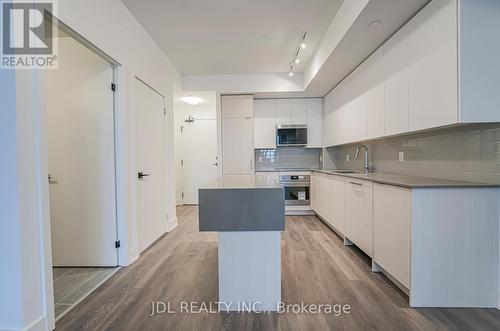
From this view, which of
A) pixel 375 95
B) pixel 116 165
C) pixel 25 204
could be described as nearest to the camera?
pixel 25 204

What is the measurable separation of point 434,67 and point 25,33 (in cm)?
279

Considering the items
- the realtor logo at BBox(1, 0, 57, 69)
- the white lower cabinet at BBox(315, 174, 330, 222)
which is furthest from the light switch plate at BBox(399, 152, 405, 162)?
the realtor logo at BBox(1, 0, 57, 69)

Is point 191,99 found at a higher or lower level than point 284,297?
higher

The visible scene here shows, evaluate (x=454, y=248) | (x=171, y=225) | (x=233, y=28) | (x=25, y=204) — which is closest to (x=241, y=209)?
(x=25, y=204)

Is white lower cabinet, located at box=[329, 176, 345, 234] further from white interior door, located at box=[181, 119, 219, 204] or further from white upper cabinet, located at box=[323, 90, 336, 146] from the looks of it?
white interior door, located at box=[181, 119, 219, 204]

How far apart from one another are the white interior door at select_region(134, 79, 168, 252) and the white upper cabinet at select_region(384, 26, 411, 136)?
2700mm

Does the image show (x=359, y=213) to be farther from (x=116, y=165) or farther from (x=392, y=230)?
(x=116, y=165)

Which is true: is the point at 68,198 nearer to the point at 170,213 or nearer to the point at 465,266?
the point at 170,213

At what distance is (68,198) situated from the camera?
252 centimetres

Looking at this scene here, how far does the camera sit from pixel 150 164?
3.14 meters

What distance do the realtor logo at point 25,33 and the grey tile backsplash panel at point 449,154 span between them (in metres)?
3.12

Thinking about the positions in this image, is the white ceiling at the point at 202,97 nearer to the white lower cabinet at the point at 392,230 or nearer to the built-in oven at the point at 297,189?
the built-in oven at the point at 297,189

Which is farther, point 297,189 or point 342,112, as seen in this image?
point 297,189

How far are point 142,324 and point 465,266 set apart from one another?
89.2 inches
